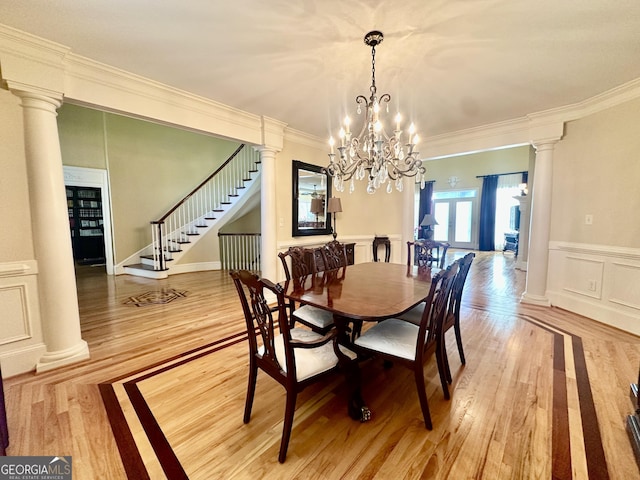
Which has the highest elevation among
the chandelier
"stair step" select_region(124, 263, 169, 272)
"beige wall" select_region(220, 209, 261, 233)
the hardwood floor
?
the chandelier

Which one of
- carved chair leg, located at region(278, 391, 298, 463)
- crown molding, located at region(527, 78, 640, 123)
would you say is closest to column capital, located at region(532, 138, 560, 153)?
crown molding, located at region(527, 78, 640, 123)

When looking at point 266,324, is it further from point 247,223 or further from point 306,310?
point 247,223

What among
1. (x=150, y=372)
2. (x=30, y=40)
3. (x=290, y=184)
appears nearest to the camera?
(x=30, y=40)

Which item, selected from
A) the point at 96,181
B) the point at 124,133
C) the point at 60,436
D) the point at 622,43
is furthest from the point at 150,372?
the point at 124,133

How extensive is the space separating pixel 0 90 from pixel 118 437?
2.57 metres

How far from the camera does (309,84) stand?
266 centimetres

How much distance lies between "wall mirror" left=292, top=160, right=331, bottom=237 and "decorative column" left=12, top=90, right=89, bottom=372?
2.63 m

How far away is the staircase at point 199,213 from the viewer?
5773mm

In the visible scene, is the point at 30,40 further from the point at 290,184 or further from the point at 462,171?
the point at 462,171

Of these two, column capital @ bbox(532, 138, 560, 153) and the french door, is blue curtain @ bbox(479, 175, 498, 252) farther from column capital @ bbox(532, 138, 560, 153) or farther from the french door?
column capital @ bbox(532, 138, 560, 153)

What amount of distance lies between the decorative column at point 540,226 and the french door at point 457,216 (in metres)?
6.60

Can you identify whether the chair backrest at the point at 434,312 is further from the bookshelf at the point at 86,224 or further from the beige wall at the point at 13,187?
the bookshelf at the point at 86,224

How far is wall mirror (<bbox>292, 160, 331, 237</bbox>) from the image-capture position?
421cm

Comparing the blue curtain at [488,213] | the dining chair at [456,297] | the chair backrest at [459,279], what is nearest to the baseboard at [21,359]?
the dining chair at [456,297]
